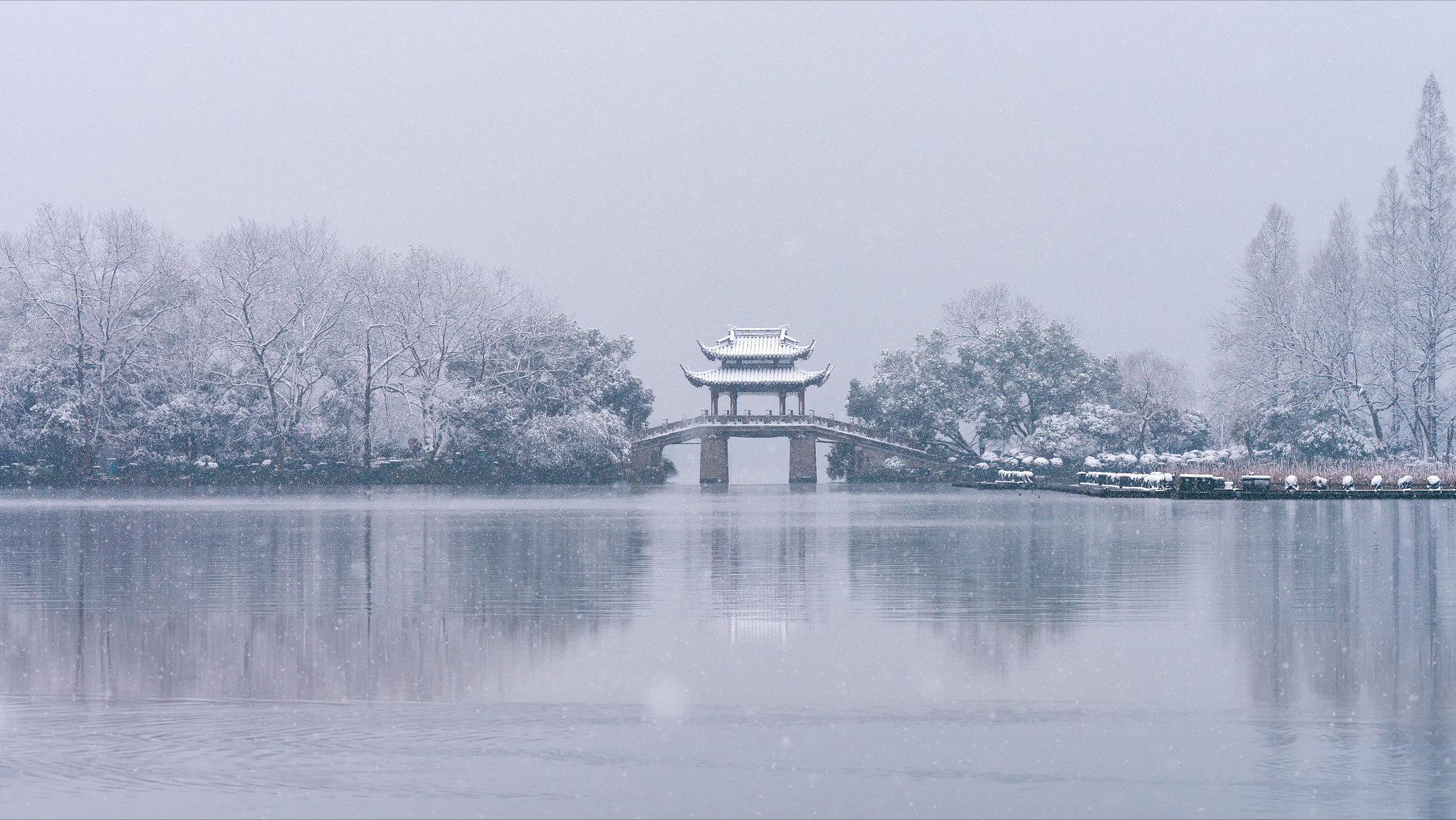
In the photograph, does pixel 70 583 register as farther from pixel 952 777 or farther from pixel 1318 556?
pixel 1318 556

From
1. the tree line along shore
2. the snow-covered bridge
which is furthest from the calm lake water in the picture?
the snow-covered bridge

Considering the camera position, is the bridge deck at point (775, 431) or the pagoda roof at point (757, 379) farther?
the pagoda roof at point (757, 379)

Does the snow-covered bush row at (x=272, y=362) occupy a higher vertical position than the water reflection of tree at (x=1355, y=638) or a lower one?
higher

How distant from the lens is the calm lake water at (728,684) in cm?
579

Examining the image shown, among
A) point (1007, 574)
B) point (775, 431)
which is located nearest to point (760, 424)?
point (775, 431)

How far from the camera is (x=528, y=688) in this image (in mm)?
7945

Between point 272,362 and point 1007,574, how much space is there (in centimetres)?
4610

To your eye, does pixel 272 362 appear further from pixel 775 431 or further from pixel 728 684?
pixel 728 684

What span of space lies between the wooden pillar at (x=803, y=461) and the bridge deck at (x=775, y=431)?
1.52 feet

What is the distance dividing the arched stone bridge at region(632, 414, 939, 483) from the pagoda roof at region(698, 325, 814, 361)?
489cm

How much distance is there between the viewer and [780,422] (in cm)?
6750

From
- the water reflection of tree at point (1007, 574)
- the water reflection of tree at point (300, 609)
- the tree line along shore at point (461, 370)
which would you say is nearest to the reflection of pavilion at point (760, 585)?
the water reflection of tree at point (1007, 574)

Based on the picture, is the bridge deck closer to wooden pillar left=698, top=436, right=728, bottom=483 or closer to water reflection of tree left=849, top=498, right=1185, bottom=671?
wooden pillar left=698, top=436, right=728, bottom=483

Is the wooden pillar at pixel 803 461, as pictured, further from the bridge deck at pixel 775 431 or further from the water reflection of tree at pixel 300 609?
the water reflection of tree at pixel 300 609
